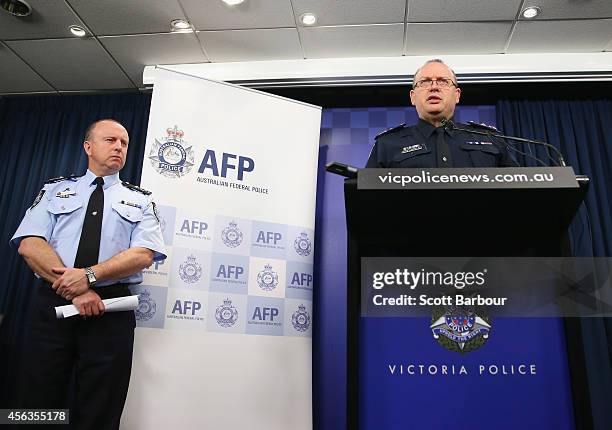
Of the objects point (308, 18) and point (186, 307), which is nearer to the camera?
point (186, 307)

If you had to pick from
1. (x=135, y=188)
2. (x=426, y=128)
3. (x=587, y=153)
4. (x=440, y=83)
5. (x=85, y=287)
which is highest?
(x=587, y=153)

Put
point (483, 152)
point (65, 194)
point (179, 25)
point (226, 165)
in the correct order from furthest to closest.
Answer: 1. point (179, 25)
2. point (226, 165)
3. point (65, 194)
4. point (483, 152)

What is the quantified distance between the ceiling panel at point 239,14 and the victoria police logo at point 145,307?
175 centimetres

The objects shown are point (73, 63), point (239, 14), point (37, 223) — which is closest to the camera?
point (37, 223)

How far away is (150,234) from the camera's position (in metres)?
2.10

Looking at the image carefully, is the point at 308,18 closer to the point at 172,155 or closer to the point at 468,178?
the point at 172,155

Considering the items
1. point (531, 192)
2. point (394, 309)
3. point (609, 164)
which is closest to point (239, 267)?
point (394, 309)

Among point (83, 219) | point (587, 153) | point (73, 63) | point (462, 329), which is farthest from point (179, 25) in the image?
point (587, 153)

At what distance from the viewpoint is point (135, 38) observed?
3078mm

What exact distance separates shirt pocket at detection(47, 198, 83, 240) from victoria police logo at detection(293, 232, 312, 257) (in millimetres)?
1122

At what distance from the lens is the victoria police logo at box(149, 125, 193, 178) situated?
2.47 meters

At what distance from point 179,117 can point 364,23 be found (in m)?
1.33

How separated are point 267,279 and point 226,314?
0.29 meters

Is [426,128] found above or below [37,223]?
above
